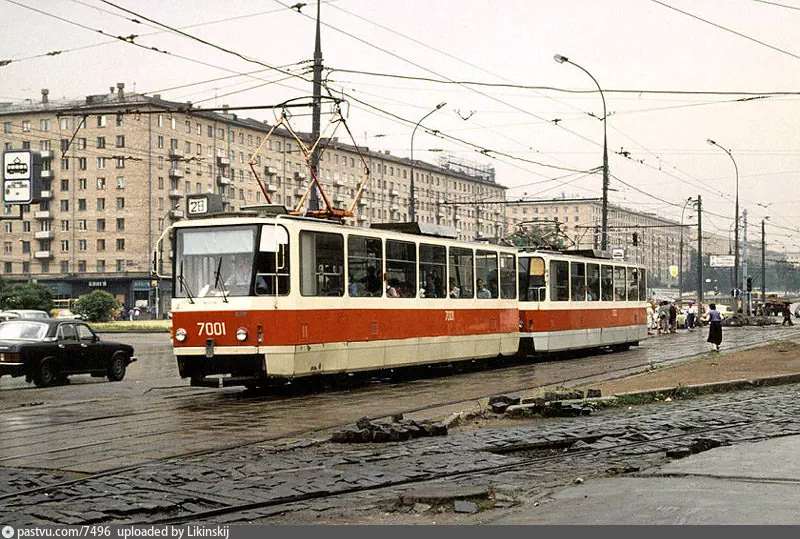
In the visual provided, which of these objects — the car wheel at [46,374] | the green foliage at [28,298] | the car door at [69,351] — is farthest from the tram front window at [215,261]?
the green foliage at [28,298]

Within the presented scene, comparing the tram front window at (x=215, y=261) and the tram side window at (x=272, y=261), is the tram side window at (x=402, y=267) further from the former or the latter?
the tram front window at (x=215, y=261)

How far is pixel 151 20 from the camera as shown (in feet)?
69.2

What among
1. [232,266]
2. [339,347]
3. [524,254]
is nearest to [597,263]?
[524,254]

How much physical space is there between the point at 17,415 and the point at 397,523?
30.7 feet

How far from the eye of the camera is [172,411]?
49.4ft

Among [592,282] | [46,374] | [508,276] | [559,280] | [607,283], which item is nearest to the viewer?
[46,374]

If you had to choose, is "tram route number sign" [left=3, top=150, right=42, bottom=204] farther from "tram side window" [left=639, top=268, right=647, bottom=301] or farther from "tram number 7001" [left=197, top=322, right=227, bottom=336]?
"tram side window" [left=639, top=268, right=647, bottom=301]

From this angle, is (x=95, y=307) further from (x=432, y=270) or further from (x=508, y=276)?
(x=432, y=270)

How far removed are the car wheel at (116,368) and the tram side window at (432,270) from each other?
719cm

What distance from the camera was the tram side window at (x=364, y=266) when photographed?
1883cm

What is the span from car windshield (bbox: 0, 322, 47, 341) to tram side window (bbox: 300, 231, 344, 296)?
24.0ft

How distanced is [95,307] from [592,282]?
4033 cm

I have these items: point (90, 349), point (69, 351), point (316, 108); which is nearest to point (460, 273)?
point (316, 108)

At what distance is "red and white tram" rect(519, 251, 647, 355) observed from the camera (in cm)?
2803
